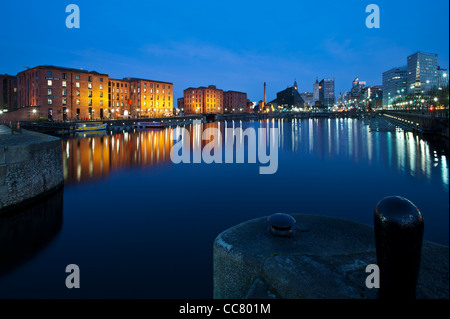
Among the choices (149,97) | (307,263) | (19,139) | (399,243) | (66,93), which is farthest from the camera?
(149,97)

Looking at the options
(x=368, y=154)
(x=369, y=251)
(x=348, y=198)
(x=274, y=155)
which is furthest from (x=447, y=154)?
(x=369, y=251)

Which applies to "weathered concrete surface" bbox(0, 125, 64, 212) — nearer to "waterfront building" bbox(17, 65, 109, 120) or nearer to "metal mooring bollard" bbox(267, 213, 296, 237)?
"metal mooring bollard" bbox(267, 213, 296, 237)

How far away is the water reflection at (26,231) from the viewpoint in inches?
463

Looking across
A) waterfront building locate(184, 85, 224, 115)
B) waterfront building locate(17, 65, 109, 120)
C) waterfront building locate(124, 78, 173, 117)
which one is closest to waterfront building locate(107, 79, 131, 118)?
waterfront building locate(124, 78, 173, 117)

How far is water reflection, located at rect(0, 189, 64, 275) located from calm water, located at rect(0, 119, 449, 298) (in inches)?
1.6

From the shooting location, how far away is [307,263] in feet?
18.8

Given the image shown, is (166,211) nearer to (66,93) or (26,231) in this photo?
(26,231)

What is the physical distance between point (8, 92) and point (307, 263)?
15233 centimetres

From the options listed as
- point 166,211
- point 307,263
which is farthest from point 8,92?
point 307,263

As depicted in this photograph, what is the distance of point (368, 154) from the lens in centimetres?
3984

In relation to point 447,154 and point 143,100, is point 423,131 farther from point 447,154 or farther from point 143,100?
point 143,100

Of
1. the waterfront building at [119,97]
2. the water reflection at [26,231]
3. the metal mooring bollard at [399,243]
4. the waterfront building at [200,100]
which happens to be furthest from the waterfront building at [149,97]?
the metal mooring bollard at [399,243]

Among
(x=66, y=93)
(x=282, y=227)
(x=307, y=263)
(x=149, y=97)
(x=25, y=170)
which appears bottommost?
(x=307, y=263)
